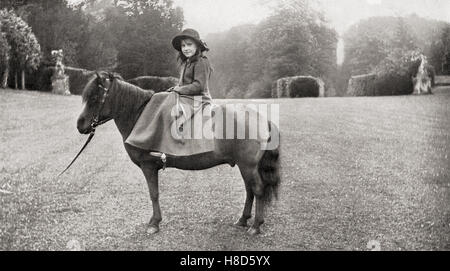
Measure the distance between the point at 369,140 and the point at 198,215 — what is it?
5.46m

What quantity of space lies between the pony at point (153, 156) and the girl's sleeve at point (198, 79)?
524 mm

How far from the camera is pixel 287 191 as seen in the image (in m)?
7.93

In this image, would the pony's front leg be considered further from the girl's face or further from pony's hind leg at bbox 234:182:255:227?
the girl's face

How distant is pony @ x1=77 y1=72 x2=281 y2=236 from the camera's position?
17.6ft

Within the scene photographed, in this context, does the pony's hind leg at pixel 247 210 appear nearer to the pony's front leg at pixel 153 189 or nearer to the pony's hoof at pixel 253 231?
the pony's hoof at pixel 253 231

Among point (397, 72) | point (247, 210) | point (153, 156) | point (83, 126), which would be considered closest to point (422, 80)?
point (397, 72)

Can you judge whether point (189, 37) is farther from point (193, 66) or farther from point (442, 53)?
point (442, 53)

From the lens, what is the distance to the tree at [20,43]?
44.4 ft

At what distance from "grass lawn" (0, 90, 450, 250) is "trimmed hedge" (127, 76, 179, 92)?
204 cm

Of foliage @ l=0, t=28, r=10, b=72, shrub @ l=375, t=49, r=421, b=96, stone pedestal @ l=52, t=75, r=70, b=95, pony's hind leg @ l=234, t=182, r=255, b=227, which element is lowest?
pony's hind leg @ l=234, t=182, r=255, b=227

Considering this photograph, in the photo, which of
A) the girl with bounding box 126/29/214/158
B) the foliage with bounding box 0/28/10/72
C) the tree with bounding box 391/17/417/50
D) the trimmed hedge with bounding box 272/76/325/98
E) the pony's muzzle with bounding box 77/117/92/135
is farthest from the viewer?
the foliage with bounding box 0/28/10/72

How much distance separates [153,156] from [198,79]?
3.93 feet

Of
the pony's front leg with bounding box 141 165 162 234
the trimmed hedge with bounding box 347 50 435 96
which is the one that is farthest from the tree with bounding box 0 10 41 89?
the trimmed hedge with bounding box 347 50 435 96

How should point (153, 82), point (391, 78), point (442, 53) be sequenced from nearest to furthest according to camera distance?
1. point (442, 53)
2. point (153, 82)
3. point (391, 78)
